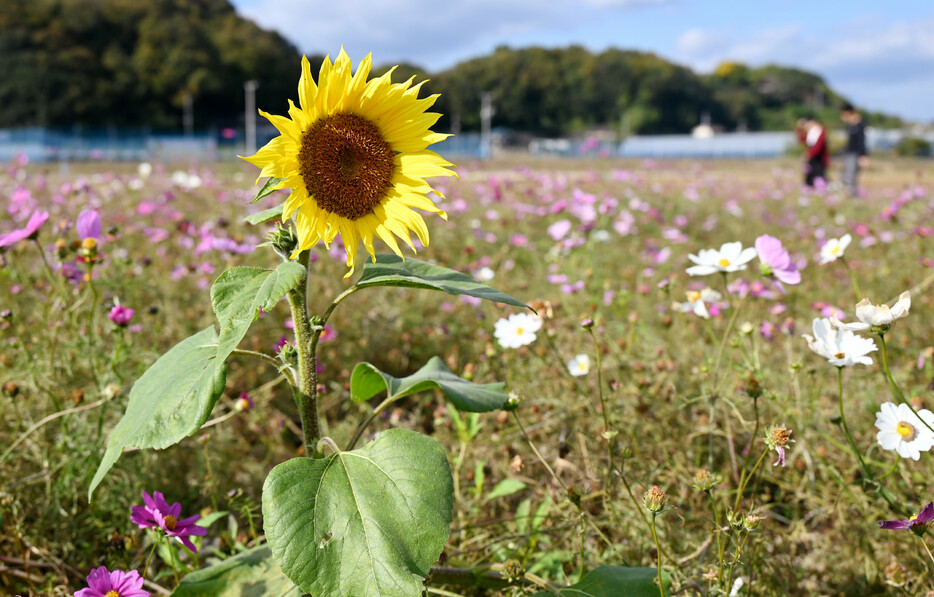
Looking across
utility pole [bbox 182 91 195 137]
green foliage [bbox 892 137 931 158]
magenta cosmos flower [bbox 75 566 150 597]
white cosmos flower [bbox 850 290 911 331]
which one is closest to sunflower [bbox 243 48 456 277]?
magenta cosmos flower [bbox 75 566 150 597]

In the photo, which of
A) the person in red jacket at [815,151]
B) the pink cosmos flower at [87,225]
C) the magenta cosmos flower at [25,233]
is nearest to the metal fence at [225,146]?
the person in red jacket at [815,151]

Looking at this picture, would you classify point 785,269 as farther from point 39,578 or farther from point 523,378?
point 39,578

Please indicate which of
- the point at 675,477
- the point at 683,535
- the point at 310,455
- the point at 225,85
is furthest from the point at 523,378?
the point at 225,85

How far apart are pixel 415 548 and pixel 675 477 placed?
3.74ft

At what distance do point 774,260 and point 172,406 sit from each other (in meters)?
1.43

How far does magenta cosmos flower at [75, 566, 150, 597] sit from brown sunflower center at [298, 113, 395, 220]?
0.74 meters

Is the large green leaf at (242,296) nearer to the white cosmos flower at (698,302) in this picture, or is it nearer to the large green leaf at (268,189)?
the large green leaf at (268,189)

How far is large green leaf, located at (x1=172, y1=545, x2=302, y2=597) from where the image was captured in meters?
1.27

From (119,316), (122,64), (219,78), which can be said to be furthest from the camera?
(219,78)

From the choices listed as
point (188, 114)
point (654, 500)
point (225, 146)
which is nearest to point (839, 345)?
point (654, 500)

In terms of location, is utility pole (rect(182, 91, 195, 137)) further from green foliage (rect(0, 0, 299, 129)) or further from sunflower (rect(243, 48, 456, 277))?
sunflower (rect(243, 48, 456, 277))

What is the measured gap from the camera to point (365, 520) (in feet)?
3.43

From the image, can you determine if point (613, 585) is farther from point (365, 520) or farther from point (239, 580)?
point (239, 580)

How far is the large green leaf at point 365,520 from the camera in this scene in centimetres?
101
